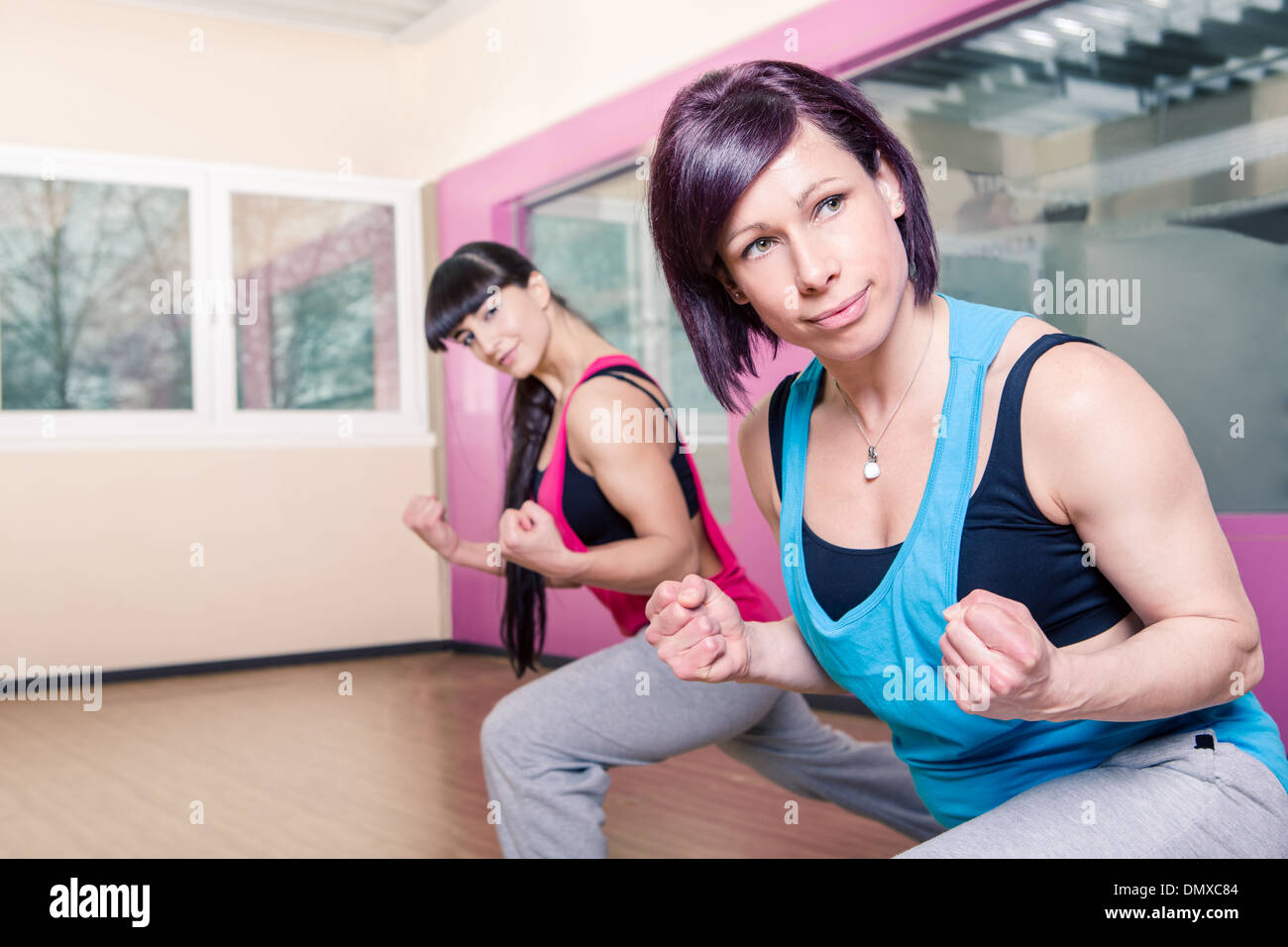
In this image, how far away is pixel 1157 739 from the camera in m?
1.08

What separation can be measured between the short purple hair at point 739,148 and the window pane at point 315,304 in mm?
4939

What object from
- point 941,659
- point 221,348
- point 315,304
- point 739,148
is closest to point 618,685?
point 941,659

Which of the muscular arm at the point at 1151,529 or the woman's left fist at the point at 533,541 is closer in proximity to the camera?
the muscular arm at the point at 1151,529

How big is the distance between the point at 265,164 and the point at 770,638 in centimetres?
519

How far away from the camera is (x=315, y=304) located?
5.93 meters

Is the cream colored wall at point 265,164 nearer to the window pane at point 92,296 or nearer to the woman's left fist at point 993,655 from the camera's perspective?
the window pane at point 92,296

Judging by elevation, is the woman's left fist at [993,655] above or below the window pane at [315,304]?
below

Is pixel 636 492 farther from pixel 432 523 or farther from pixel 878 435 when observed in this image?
pixel 878 435

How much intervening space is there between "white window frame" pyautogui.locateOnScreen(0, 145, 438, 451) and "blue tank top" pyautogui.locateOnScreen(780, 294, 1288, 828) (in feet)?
15.9

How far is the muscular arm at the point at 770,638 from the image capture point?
1269mm

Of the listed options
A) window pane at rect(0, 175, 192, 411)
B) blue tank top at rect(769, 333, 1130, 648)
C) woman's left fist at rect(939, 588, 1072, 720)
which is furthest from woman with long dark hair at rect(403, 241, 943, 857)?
window pane at rect(0, 175, 192, 411)

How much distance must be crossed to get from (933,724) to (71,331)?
5.20 m

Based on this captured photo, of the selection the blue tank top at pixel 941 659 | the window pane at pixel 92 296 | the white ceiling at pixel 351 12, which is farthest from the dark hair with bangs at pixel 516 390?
the white ceiling at pixel 351 12
